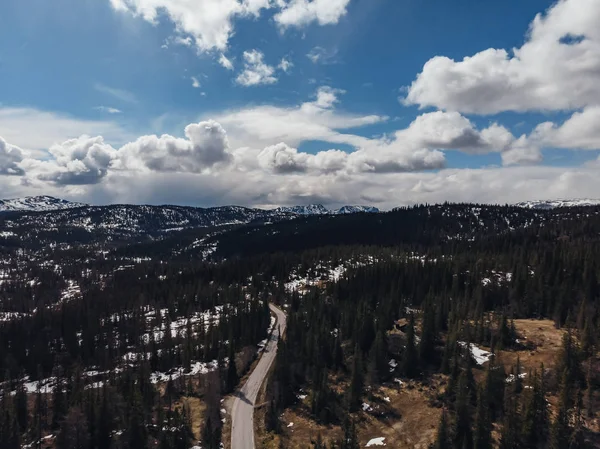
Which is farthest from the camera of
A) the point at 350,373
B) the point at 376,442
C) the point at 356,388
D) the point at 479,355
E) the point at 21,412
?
the point at 350,373

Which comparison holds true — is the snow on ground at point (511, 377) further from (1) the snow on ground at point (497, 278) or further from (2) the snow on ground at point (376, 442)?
(1) the snow on ground at point (497, 278)

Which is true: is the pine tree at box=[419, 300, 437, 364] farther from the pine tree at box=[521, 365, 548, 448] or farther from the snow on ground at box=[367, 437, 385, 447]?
the pine tree at box=[521, 365, 548, 448]

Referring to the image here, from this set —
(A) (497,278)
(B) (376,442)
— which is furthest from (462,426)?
(A) (497,278)

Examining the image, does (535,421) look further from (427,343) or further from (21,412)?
(21,412)

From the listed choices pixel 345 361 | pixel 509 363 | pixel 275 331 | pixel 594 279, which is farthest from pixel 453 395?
pixel 594 279

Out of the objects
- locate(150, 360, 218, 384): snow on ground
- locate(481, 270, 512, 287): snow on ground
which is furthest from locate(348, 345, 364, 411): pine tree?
locate(481, 270, 512, 287): snow on ground

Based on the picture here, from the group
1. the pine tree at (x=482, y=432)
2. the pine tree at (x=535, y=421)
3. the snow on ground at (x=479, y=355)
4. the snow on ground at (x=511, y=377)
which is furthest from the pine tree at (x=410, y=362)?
the pine tree at (x=535, y=421)
